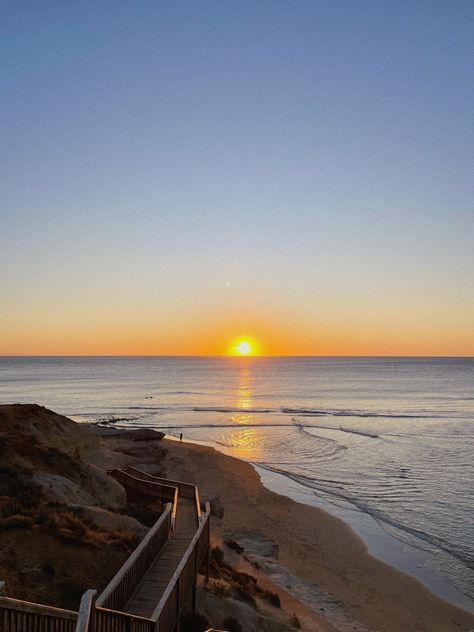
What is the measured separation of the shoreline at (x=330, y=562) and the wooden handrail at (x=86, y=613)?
40.1 feet

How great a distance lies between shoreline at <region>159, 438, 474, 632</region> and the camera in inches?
712

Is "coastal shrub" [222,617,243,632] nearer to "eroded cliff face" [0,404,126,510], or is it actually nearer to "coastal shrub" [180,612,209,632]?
"coastal shrub" [180,612,209,632]

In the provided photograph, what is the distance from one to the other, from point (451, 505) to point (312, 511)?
7913mm

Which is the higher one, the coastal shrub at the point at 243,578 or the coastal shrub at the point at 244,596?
the coastal shrub at the point at 244,596

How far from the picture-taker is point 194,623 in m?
13.1

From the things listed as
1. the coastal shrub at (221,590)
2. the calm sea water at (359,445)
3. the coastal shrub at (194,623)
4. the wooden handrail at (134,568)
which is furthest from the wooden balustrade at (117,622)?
the calm sea water at (359,445)

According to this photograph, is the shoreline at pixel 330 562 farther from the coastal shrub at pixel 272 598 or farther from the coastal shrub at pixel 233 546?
the coastal shrub at pixel 272 598

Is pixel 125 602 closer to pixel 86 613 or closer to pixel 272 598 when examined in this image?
pixel 86 613

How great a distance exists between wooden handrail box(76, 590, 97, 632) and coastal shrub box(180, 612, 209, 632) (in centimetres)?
680

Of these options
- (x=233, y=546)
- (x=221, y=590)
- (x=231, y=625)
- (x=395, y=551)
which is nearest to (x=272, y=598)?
(x=221, y=590)

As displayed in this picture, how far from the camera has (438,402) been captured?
91875 millimetres

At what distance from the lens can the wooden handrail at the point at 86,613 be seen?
657cm

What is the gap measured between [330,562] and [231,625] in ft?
34.8

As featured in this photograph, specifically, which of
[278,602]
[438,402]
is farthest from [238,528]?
[438,402]
